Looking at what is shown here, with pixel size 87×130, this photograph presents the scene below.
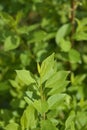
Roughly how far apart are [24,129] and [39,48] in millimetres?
797

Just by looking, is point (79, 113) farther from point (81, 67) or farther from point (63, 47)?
point (81, 67)

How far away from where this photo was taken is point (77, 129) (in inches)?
73.9

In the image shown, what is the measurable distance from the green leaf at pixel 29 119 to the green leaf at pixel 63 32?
72 cm

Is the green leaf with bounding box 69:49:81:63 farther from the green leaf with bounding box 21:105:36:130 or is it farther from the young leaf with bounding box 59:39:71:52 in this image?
the green leaf with bounding box 21:105:36:130

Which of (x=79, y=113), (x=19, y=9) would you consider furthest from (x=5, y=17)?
(x=79, y=113)

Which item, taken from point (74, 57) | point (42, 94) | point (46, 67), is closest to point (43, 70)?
point (46, 67)

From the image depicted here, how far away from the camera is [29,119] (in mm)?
1649

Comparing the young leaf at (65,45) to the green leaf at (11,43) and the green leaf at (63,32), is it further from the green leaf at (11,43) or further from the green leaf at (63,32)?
the green leaf at (11,43)

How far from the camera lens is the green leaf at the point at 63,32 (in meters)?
2.28

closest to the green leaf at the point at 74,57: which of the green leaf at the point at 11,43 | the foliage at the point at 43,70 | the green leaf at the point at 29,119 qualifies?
the foliage at the point at 43,70

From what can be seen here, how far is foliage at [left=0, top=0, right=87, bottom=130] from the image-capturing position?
1.64m

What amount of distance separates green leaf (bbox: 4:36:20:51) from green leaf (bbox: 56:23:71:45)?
22 cm

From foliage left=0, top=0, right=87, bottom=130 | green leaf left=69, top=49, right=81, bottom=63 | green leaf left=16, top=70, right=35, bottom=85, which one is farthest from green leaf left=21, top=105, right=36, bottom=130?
green leaf left=69, top=49, right=81, bottom=63

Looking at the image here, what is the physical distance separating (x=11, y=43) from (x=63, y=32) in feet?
0.98
